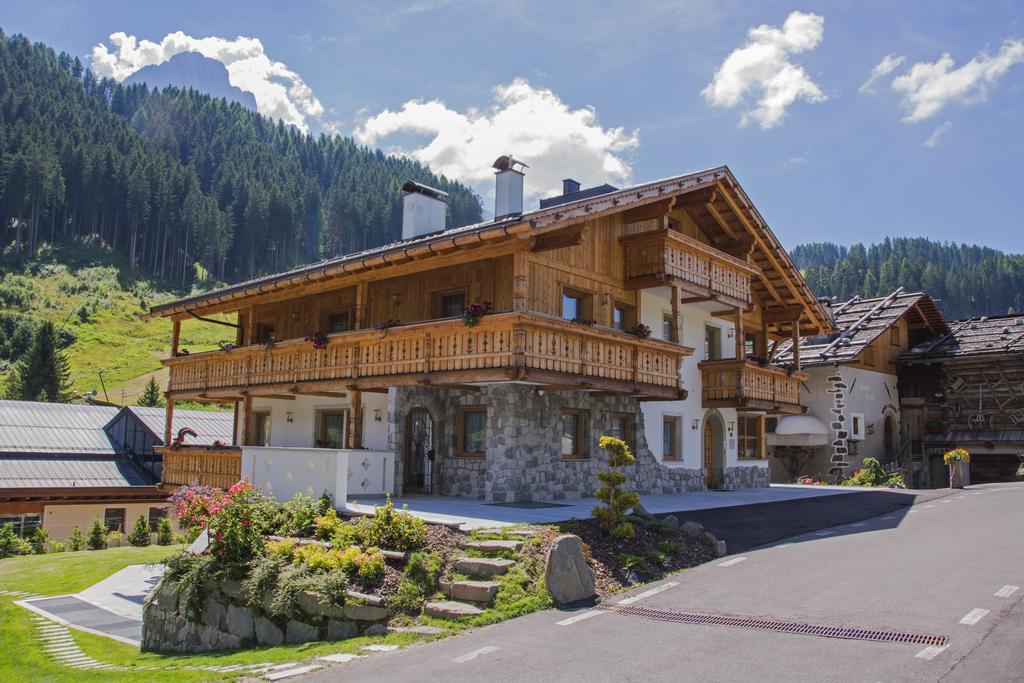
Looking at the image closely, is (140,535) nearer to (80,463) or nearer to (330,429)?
(330,429)

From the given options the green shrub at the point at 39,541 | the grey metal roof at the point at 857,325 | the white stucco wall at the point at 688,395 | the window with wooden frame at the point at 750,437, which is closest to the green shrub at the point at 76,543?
the green shrub at the point at 39,541

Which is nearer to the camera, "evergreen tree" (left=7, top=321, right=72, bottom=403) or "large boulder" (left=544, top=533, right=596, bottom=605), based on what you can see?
"large boulder" (left=544, top=533, right=596, bottom=605)

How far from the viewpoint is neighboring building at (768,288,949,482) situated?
32.0 meters

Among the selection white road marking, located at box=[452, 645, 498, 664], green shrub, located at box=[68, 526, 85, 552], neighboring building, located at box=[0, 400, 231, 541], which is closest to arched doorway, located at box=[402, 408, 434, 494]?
white road marking, located at box=[452, 645, 498, 664]

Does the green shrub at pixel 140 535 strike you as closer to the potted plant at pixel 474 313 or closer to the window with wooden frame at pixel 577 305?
the potted plant at pixel 474 313

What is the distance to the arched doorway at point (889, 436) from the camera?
1395 inches

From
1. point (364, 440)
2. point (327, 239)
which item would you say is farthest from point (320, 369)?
point (327, 239)

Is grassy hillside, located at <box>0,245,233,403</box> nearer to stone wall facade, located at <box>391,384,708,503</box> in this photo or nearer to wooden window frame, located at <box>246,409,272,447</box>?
wooden window frame, located at <box>246,409,272,447</box>

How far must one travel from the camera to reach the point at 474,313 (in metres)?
15.6

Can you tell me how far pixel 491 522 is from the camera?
12859 millimetres

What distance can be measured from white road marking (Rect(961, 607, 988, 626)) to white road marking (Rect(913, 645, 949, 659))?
3.35 ft

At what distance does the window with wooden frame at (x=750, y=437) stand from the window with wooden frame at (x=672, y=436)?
4.15 m

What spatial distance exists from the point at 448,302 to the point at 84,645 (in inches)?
412

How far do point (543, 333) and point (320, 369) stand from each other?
21.7 ft
